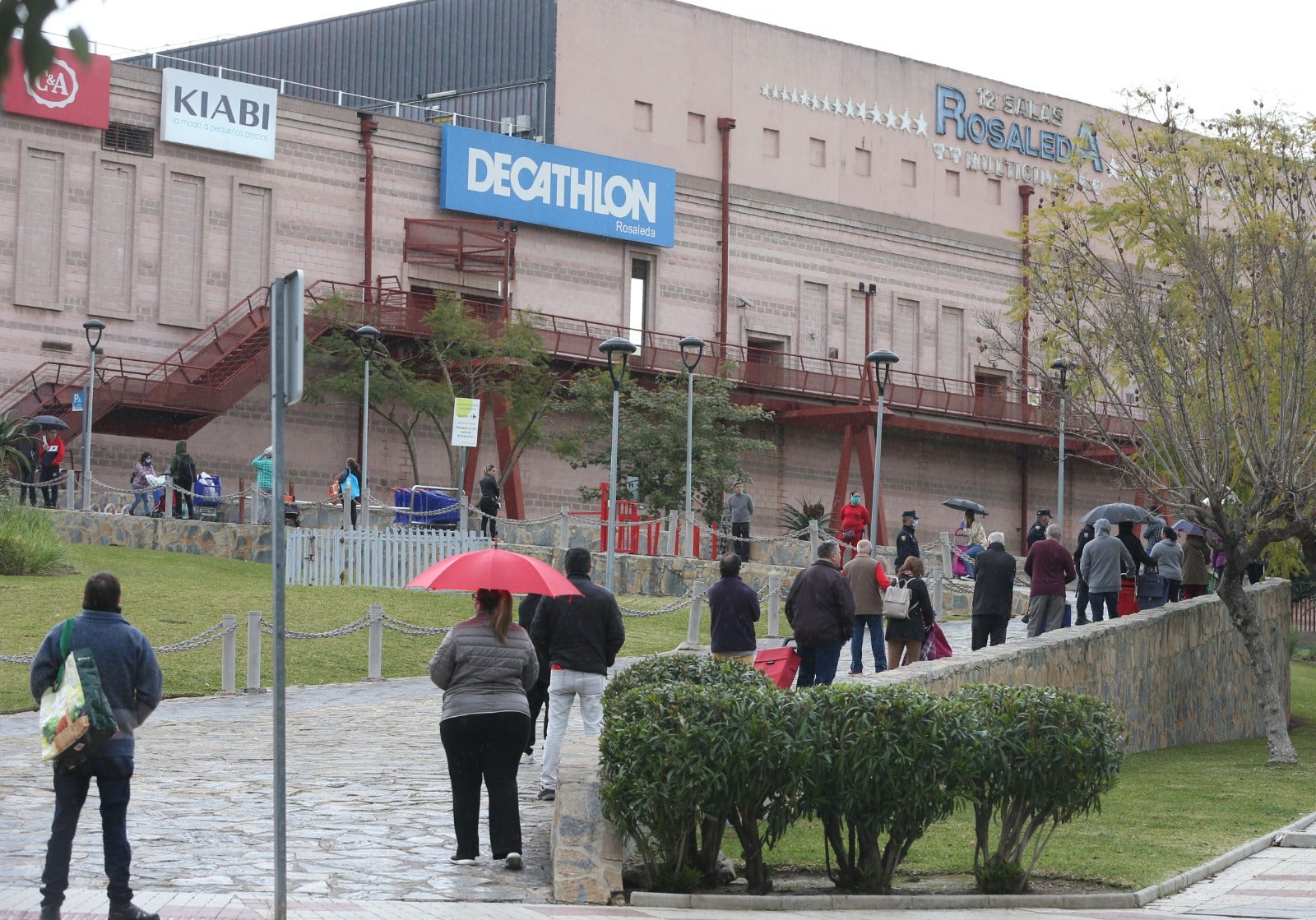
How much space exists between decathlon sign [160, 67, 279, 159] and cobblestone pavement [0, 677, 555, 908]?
909 inches

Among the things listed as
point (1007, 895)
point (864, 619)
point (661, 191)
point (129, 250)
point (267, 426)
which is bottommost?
point (1007, 895)

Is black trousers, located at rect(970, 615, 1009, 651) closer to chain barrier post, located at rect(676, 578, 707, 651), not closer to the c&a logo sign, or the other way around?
chain barrier post, located at rect(676, 578, 707, 651)

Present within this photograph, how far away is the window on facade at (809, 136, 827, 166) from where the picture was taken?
49.1 meters

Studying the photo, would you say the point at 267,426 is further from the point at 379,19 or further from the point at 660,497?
the point at 379,19

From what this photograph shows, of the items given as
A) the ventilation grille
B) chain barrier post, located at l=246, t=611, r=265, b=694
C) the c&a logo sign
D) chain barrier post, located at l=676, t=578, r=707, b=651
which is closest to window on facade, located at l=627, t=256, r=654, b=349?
the ventilation grille

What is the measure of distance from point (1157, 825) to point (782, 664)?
10.5ft

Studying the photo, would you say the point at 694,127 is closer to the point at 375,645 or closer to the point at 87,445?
the point at 87,445

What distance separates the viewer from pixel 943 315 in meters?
51.1

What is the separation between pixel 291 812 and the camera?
11.5 meters

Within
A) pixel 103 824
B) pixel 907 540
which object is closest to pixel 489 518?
pixel 907 540

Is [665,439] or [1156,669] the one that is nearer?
[1156,669]

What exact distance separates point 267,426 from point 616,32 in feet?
43.8

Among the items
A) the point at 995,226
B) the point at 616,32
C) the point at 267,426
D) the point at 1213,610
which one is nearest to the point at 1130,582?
the point at 1213,610

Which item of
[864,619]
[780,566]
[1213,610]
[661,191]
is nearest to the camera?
[864,619]
